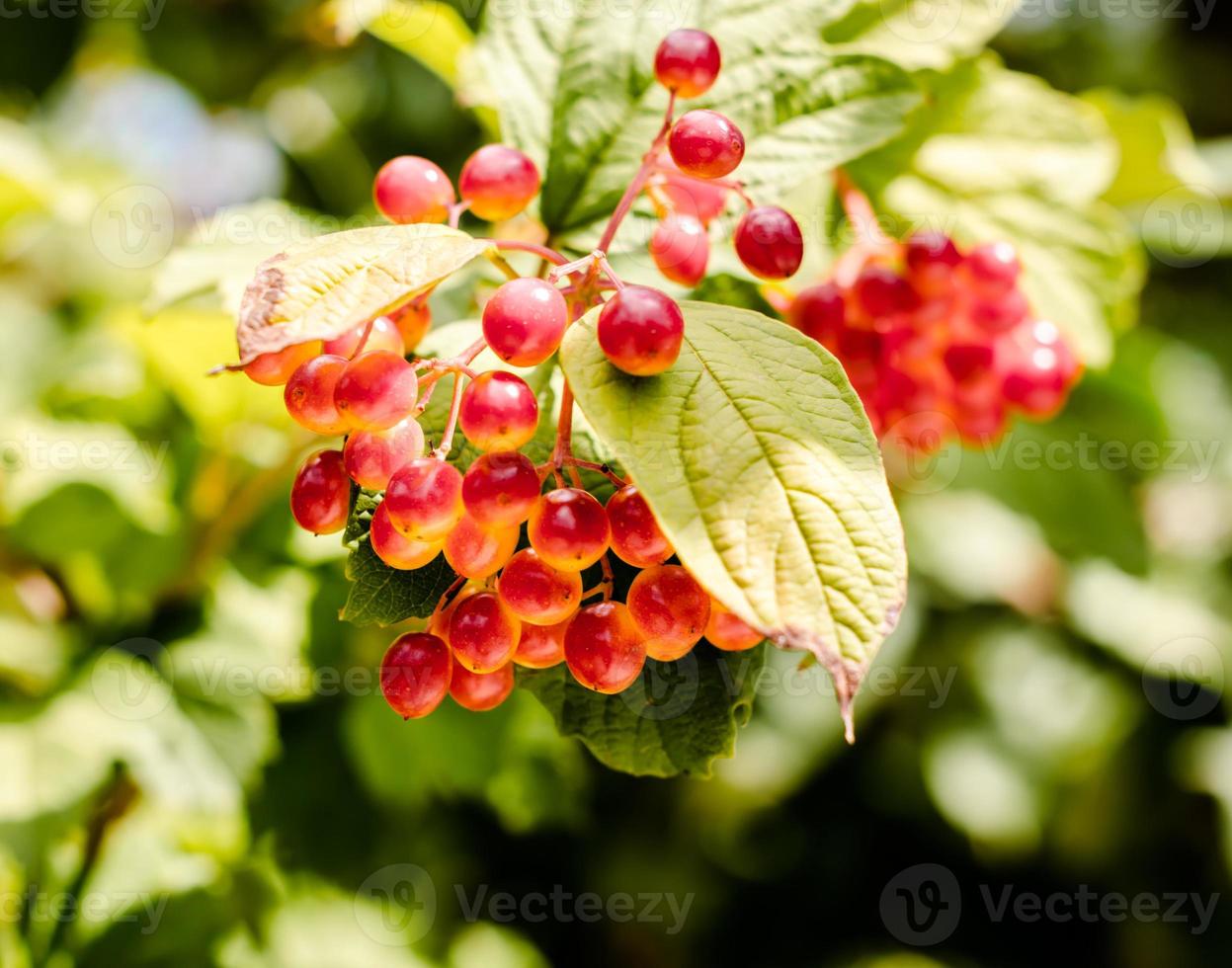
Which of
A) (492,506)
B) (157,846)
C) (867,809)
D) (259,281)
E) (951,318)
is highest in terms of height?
(259,281)

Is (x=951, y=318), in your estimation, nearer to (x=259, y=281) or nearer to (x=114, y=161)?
(x=259, y=281)

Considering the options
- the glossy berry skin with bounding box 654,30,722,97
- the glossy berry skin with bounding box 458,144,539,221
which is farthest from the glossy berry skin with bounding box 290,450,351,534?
the glossy berry skin with bounding box 654,30,722,97

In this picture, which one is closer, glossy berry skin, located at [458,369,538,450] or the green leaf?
glossy berry skin, located at [458,369,538,450]

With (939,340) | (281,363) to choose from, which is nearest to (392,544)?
(281,363)

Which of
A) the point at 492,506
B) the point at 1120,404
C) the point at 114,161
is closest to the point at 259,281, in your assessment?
the point at 492,506

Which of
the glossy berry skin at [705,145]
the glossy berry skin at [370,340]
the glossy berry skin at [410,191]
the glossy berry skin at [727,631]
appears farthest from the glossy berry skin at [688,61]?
the glossy berry skin at [727,631]

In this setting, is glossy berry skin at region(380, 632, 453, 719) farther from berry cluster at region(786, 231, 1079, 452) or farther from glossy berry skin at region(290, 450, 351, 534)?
berry cluster at region(786, 231, 1079, 452)
